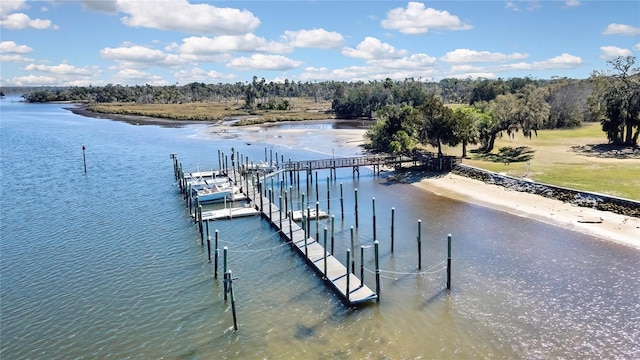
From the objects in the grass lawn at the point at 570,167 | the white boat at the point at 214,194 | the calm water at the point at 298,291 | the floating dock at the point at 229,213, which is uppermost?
the grass lawn at the point at 570,167

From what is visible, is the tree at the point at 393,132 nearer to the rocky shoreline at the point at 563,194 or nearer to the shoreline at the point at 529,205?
the shoreline at the point at 529,205

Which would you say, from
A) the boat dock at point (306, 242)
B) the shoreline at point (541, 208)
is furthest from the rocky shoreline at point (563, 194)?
the boat dock at point (306, 242)

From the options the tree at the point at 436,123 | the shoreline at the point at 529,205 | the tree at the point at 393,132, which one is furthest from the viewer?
the tree at the point at 393,132

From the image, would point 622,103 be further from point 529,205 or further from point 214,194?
point 214,194

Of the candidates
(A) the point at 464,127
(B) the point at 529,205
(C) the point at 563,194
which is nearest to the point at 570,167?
(C) the point at 563,194

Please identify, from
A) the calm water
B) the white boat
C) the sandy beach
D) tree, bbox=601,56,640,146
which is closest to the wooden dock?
the calm water
